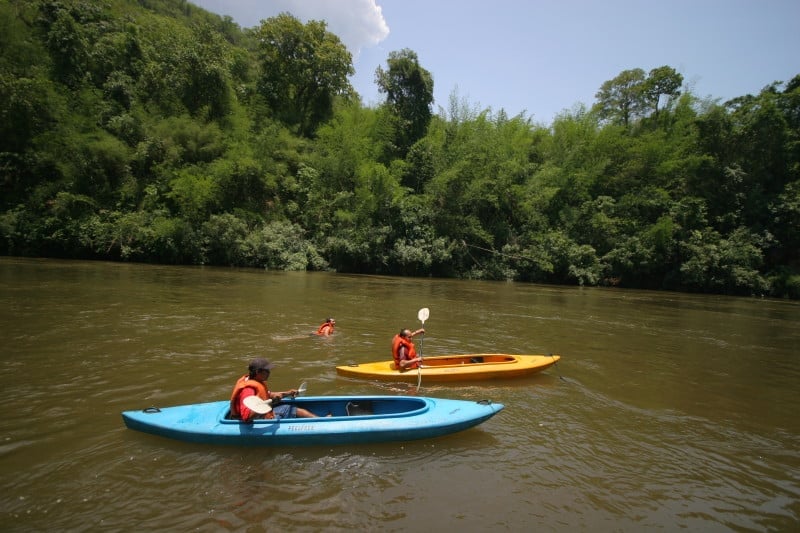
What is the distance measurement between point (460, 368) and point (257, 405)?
408 cm

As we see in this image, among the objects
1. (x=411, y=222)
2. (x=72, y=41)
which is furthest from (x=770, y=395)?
(x=72, y=41)

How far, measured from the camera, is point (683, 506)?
169 inches

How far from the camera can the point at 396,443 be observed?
17.1ft

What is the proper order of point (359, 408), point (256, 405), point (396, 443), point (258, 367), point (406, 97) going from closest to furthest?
point (256, 405) → point (258, 367) → point (396, 443) → point (359, 408) → point (406, 97)

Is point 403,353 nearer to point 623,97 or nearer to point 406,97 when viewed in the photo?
point 406,97

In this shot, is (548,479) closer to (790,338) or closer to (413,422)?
(413,422)

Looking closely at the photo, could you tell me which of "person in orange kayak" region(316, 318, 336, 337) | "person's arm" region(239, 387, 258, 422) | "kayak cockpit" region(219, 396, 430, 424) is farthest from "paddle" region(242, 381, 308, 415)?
"person in orange kayak" region(316, 318, 336, 337)

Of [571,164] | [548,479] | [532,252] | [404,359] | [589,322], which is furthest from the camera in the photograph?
[571,164]

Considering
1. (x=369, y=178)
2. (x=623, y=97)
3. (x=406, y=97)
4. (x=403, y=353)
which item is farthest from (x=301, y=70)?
(x=403, y=353)

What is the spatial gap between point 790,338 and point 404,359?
43.3 feet

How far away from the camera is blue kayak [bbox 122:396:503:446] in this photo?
15.9 ft

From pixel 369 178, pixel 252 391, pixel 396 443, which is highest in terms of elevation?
pixel 369 178

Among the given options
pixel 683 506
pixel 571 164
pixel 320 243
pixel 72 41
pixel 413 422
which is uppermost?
pixel 72 41

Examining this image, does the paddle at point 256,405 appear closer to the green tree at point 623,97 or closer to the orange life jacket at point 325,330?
the orange life jacket at point 325,330
